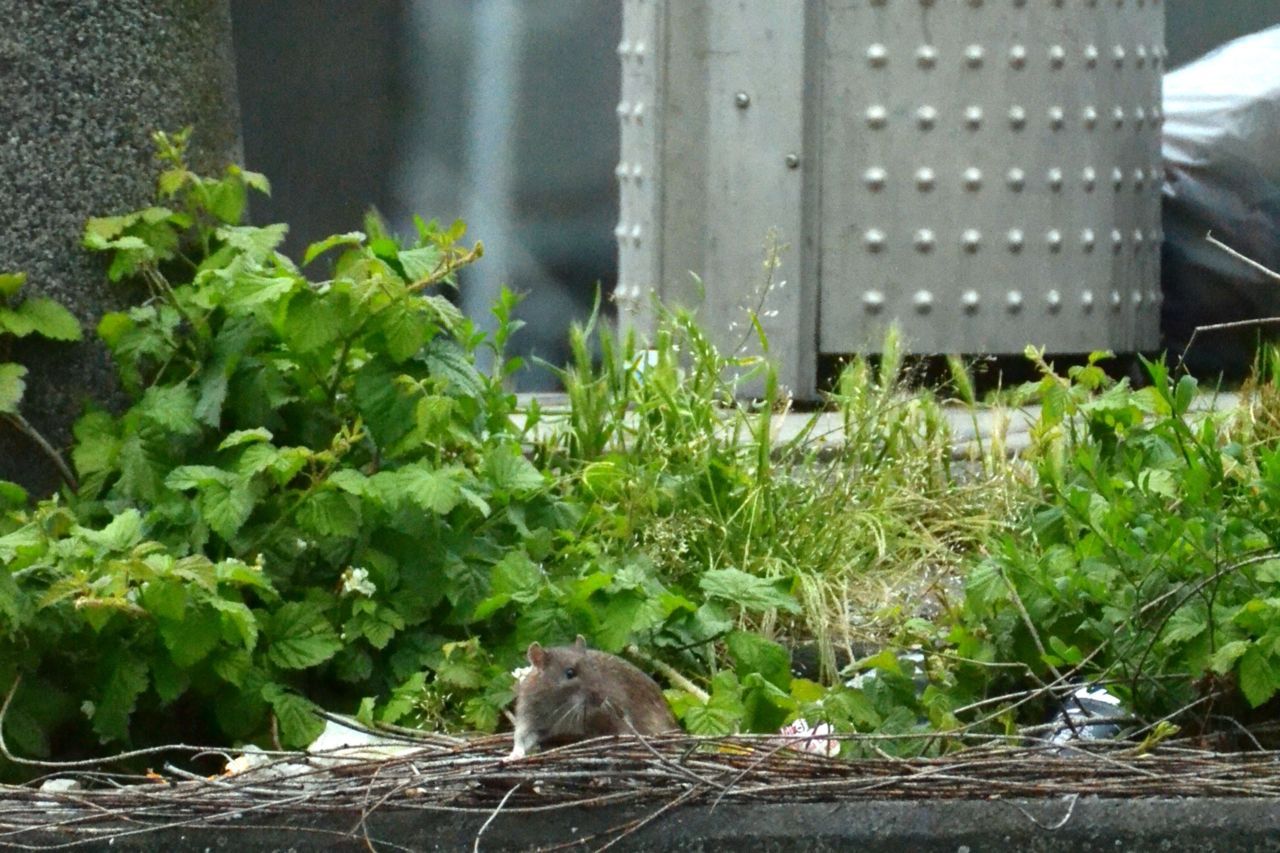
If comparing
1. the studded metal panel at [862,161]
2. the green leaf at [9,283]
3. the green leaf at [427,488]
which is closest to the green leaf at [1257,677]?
the green leaf at [427,488]

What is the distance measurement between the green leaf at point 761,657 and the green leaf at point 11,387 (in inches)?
48.1

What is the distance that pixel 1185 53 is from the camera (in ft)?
25.3

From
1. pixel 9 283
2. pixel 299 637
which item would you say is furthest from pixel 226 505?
pixel 9 283

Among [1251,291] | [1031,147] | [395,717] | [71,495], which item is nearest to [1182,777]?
[395,717]

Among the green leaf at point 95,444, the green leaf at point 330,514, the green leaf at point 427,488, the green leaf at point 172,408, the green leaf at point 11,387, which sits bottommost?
the green leaf at point 330,514

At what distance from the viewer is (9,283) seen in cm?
307

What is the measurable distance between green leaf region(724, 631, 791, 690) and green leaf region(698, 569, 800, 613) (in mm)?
56

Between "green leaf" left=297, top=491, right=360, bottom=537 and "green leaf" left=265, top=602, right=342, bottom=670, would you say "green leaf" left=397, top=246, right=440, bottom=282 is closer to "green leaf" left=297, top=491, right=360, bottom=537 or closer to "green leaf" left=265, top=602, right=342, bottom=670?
"green leaf" left=297, top=491, right=360, bottom=537

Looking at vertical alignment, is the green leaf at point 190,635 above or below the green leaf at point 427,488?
below

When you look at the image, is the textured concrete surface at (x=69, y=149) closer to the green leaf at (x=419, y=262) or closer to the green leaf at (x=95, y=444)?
the green leaf at (x=95, y=444)

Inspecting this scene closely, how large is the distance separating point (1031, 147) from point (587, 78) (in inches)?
114

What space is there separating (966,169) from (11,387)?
3.08m

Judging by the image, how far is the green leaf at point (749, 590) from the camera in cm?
293

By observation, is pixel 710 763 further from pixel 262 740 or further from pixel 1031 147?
pixel 1031 147
